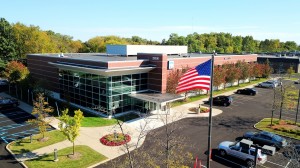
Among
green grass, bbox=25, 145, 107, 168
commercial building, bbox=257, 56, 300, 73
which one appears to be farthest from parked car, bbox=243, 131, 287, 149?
commercial building, bbox=257, 56, 300, 73

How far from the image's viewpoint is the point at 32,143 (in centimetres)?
2352

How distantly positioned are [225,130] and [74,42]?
353 feet

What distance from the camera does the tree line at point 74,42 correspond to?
69.6 metres

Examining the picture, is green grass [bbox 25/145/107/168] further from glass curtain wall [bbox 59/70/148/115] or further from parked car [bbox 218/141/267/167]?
parked car [bbox 218/141/267/167]

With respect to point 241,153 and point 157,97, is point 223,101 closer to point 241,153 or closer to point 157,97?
point 157,97

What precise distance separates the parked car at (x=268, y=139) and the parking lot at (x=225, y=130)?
78 centimetres

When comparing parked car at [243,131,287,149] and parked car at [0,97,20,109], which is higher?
parked car at [0,97,20,109]

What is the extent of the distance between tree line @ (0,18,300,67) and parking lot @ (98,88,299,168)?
55.4 metres

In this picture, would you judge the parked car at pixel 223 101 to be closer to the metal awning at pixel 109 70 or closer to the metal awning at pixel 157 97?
the metal awning at pixel 157 97

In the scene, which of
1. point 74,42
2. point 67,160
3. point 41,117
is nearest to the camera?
point 67,160

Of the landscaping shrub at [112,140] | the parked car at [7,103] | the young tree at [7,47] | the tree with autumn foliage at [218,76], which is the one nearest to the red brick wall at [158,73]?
the landscaping shrub at [112,140]

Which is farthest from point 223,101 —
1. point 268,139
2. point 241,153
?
point 241,153

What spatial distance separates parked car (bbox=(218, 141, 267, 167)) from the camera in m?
19.8

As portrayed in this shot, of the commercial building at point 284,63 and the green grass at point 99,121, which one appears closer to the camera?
the green grass at point 99,121
